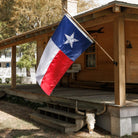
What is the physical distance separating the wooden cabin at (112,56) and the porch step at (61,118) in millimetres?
419

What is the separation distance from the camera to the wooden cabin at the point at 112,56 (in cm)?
542

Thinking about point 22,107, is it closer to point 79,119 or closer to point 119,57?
point 79,119

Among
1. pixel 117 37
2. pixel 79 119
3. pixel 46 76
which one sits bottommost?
pixel 79 119

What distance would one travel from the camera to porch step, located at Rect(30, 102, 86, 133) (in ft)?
18.6

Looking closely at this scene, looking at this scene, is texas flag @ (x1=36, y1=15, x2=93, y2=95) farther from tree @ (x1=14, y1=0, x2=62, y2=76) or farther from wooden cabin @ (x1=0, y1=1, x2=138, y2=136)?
tree @ (x1=14, y1=0, x2=62, y2=76)

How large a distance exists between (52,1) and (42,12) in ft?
5.37

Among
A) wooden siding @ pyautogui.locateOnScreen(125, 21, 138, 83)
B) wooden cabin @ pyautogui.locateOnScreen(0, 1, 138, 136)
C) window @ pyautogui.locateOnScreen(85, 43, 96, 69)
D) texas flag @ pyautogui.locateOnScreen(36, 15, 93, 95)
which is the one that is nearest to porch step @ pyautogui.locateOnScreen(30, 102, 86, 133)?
wooden cabin @ pyautogui.locateOnScreen(0, 1, 138, 136)

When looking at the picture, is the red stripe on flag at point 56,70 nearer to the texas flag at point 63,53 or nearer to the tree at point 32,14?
the texas flag at point 63,53

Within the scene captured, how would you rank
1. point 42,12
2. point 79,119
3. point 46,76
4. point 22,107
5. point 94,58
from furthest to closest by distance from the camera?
point 42,12 → point 94,58 → point 22,107 → point 79,119 → point 46,76

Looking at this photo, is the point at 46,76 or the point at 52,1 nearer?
the point at 46,76

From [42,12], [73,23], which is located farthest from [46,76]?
[42,12]

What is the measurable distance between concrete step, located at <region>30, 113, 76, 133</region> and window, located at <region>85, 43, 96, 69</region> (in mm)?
4057

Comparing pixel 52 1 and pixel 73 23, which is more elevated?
pixel 52 1

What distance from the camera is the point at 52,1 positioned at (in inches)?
918
